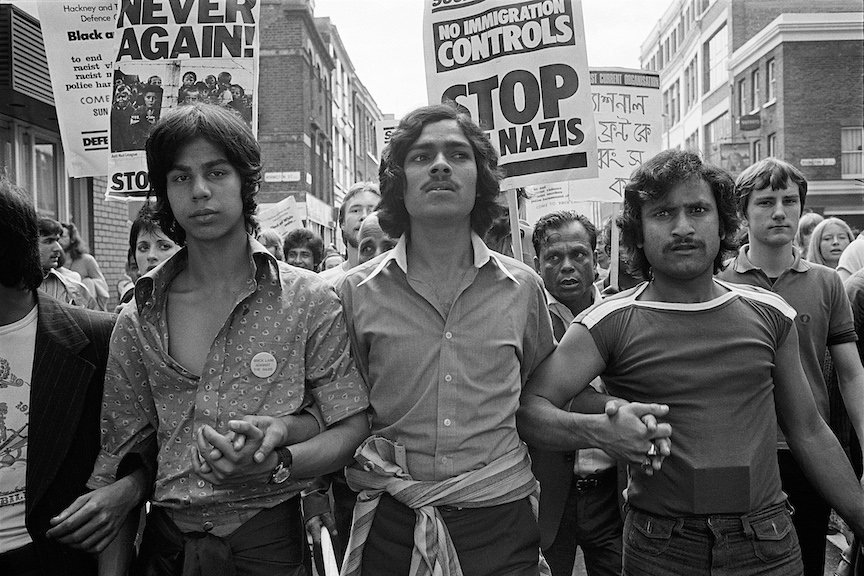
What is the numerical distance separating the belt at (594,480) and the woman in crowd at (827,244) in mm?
4284

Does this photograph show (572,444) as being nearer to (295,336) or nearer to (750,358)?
(750,358)

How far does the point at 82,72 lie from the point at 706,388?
4579mm

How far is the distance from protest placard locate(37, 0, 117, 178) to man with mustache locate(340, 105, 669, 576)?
3202mm

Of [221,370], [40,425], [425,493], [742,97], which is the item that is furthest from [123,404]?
[742,97]

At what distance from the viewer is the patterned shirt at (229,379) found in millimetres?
2469

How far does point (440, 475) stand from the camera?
8.72 feet

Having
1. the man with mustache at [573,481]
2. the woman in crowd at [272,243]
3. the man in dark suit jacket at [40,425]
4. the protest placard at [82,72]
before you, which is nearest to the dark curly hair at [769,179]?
the man with mustache at [573,481]

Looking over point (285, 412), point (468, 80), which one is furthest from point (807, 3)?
point (285, 412)

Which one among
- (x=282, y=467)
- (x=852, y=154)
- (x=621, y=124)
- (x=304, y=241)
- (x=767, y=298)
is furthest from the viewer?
(x=852, y=154)

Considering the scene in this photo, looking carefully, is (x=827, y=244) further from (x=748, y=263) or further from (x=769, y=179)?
(x=748, y=263)

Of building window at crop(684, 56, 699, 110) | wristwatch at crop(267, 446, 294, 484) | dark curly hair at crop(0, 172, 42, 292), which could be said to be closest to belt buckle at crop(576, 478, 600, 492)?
wristwatch at crop(267, 446, 294, 484)

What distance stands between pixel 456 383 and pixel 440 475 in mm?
292

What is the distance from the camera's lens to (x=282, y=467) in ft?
7.81

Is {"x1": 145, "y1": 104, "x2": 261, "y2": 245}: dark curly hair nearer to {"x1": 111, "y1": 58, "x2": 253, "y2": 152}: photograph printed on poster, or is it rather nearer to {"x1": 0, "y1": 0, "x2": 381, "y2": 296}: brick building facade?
{"x1": 111, "y1": 58, "x2": 253, "y2": 152}: photograph printed on poster
